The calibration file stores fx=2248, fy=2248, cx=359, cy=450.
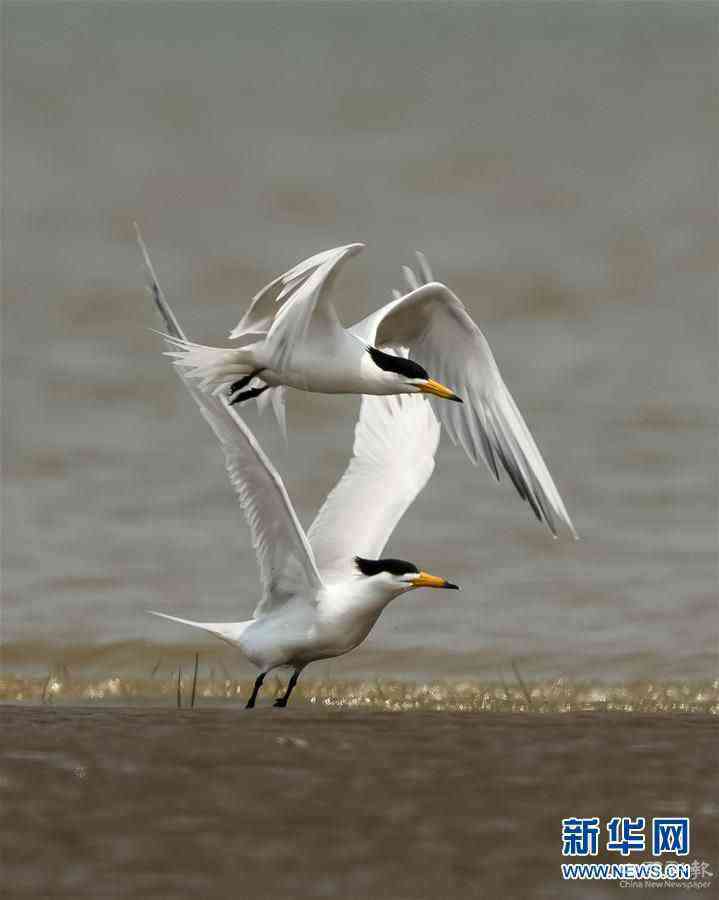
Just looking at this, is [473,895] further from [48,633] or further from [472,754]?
[48,633]

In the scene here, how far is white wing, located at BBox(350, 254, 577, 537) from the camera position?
1084 cm

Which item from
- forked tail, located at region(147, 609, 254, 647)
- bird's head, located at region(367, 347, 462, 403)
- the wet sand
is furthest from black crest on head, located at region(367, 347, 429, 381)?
the wet sand

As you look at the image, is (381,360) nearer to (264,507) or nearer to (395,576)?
(264,507)

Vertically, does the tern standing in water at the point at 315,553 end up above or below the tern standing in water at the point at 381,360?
below

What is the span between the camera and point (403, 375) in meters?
10.5

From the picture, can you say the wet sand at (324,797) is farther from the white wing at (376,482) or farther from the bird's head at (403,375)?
the white wing at (376,482)

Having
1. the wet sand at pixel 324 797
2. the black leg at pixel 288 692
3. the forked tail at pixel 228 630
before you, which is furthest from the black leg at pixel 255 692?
the wet sand at pixel 324 797

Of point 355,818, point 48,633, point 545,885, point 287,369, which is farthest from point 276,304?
point 545,885

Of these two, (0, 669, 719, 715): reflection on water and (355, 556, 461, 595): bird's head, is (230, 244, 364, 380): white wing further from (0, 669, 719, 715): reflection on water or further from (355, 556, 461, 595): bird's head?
(0, 669, 719, 715): reflection on water

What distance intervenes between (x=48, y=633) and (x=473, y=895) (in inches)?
292

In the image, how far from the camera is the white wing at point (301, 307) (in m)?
9.81

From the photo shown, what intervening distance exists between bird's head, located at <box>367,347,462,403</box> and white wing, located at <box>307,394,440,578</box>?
0.98 m

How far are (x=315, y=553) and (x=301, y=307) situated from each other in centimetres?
190

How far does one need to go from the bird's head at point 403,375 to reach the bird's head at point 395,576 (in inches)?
33.7
